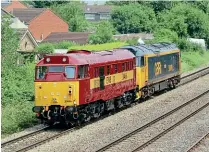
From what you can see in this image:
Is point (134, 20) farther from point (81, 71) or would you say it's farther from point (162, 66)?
point (81, 71)

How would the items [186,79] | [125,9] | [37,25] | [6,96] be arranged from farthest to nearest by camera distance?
[125,9] → [37,25] → [186,79] → [6,96]

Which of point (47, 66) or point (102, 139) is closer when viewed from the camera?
point (102, 139)

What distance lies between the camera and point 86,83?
20266 mm

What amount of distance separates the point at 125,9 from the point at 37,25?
23.3 meters

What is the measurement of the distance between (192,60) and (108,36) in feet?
31.9

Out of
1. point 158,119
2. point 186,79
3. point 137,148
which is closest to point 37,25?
A: point 186,79

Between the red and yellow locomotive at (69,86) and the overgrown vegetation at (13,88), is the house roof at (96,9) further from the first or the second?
the red and yellow locomotive at (69,86)

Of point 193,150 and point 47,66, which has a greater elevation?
point 47,66

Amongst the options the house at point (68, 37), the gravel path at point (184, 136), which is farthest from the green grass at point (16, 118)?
the house at point (68, 37)

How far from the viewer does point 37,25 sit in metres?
85.1

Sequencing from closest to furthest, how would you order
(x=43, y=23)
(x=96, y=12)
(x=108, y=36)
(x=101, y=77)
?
1. (x=101, y=77)
2. (x=108, y=36)
3. (x=43, y=23)
4. (x=96, y=12)

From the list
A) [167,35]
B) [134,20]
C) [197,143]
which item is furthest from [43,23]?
[197,143]

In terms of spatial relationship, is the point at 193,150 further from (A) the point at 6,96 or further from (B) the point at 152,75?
(B) the point at 152,75

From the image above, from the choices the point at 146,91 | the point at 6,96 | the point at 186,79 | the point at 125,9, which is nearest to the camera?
the point at 6,96
